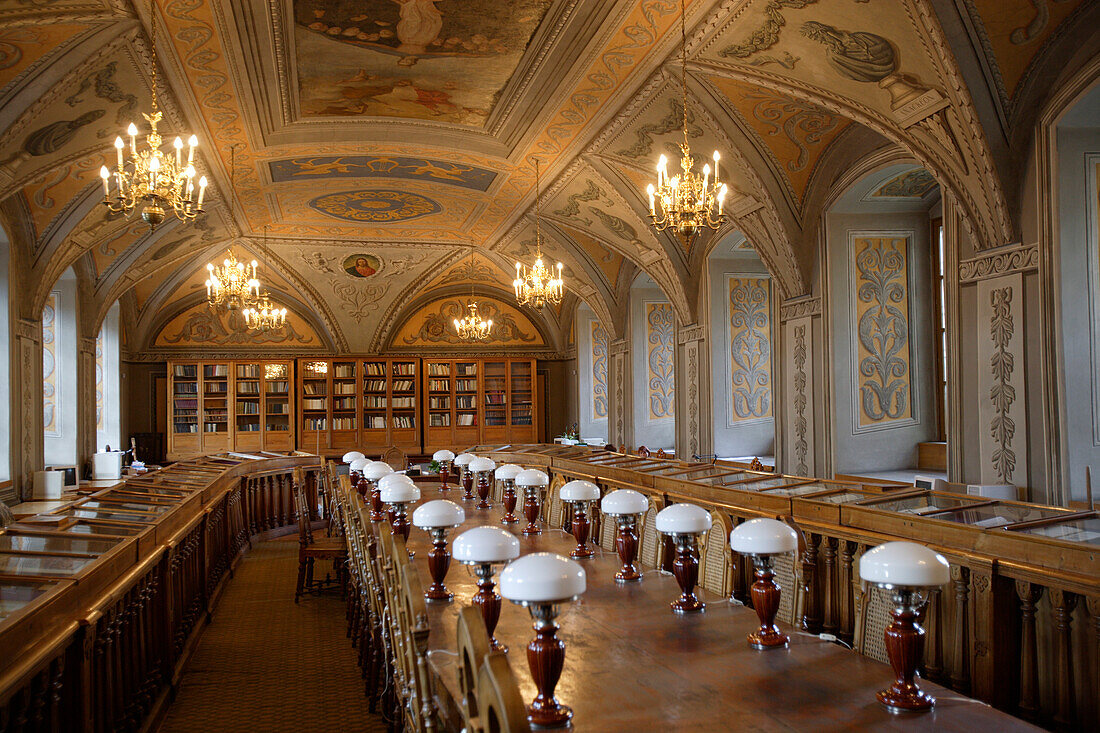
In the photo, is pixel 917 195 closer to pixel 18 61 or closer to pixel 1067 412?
pixel 1067 412

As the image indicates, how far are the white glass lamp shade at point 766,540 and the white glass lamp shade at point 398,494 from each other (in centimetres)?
233

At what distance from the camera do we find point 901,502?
13.8ft

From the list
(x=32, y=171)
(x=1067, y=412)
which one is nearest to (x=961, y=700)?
(x=1067, y=412)

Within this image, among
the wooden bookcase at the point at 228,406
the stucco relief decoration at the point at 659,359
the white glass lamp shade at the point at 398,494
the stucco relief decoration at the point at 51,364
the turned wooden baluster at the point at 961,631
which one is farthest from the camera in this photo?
the wooden bookcase at the point at 228,406

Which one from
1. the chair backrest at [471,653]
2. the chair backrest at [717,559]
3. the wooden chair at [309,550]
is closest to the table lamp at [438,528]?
the chair backrest at [717,559]

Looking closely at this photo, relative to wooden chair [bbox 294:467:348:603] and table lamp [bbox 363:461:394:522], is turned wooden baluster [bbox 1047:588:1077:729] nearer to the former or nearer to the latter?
table lamp [bbox 363:461:394:522]

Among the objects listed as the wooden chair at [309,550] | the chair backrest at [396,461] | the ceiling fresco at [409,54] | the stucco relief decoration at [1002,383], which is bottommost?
the wooden chair at [309,550]

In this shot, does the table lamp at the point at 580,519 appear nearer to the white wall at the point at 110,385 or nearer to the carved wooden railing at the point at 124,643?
the carved wooden railing at the point at 124,643

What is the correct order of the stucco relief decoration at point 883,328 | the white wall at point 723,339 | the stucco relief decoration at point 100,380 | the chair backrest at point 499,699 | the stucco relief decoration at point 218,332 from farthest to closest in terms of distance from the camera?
the stucco relief decoration at point 218,332, the stucco relief decoration at point 100,380, the white wall at point 723,339, the stucco relief decoration at point 883,328, the chair backrest at point 499,699

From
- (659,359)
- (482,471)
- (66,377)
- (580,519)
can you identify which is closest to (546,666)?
(580,519)

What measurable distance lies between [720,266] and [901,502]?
7.39 metres

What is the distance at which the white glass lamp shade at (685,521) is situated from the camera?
298 cm

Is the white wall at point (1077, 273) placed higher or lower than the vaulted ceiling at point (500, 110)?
lower

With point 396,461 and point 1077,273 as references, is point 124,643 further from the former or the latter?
point 396,461
